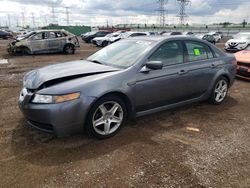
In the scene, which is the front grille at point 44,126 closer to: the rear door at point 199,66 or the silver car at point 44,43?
the rear door at point 199,66

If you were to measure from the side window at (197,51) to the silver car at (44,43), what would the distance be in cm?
1264

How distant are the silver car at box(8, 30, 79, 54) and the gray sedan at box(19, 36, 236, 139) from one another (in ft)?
38.6

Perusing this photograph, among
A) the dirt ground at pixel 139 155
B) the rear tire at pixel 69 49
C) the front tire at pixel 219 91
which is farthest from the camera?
the rear tire at pixel 69 49

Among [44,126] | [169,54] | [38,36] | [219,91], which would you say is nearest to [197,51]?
[169,54]

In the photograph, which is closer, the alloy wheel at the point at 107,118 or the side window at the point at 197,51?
the alloy wheel at the point at 107,118

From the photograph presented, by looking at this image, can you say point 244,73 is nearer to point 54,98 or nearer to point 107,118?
point 107,118

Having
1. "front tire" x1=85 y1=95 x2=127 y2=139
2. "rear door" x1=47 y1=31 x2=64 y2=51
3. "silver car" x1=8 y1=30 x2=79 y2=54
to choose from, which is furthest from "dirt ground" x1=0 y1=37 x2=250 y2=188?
"rear door" x1=47 y1=31 x2=64 y2=51

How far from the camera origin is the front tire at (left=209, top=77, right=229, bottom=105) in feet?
17.1

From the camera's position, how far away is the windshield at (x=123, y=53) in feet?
13.3

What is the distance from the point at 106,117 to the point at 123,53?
1.32 meters

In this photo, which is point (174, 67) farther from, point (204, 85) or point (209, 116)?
point (209, 116)

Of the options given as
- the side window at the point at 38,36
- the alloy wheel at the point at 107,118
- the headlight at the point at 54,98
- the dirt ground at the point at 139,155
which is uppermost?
the side window at the point at 38,36

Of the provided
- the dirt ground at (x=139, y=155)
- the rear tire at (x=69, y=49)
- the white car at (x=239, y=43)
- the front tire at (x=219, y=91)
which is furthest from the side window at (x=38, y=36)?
the white car at (x=239, y=43)

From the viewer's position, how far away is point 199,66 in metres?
4.73
